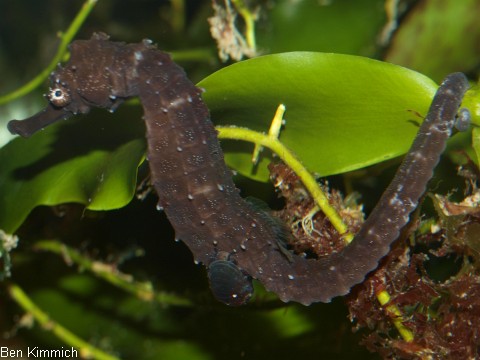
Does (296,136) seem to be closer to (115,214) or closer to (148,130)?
(148,130)

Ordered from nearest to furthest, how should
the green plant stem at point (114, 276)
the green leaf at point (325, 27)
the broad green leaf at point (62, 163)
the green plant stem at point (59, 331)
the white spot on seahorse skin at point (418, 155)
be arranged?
the white spot on seahorse skin at point (418, 155) < the broad green leaf at point (62, 163) < the green plant stem at point (59, 331) < the green plant stem at point (114, 276) < the green leaf at point (325, 27)

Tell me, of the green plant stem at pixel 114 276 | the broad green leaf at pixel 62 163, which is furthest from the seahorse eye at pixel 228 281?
the green plant stem at pixel 114 276

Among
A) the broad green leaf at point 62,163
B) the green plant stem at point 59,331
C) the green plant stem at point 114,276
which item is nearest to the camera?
the broad green leaf at point 62,163

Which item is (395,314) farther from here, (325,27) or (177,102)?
(325,27)

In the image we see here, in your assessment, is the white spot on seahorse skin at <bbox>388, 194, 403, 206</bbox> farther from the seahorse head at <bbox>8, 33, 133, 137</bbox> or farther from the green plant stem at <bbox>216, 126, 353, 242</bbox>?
the seahorse head at <bbox>8, 33, 133, 137</bbox>

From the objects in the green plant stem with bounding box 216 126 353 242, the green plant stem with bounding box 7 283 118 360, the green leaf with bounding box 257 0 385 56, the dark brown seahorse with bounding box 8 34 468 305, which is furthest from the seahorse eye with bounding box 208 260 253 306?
the green leaf with bounding box 257 0 385 56

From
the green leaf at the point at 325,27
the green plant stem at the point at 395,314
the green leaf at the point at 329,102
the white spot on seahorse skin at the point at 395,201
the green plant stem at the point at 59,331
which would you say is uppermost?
the green leaf at the point at 325,27

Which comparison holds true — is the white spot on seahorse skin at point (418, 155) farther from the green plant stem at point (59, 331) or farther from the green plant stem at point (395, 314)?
the green plant stem at point (59, 331)
